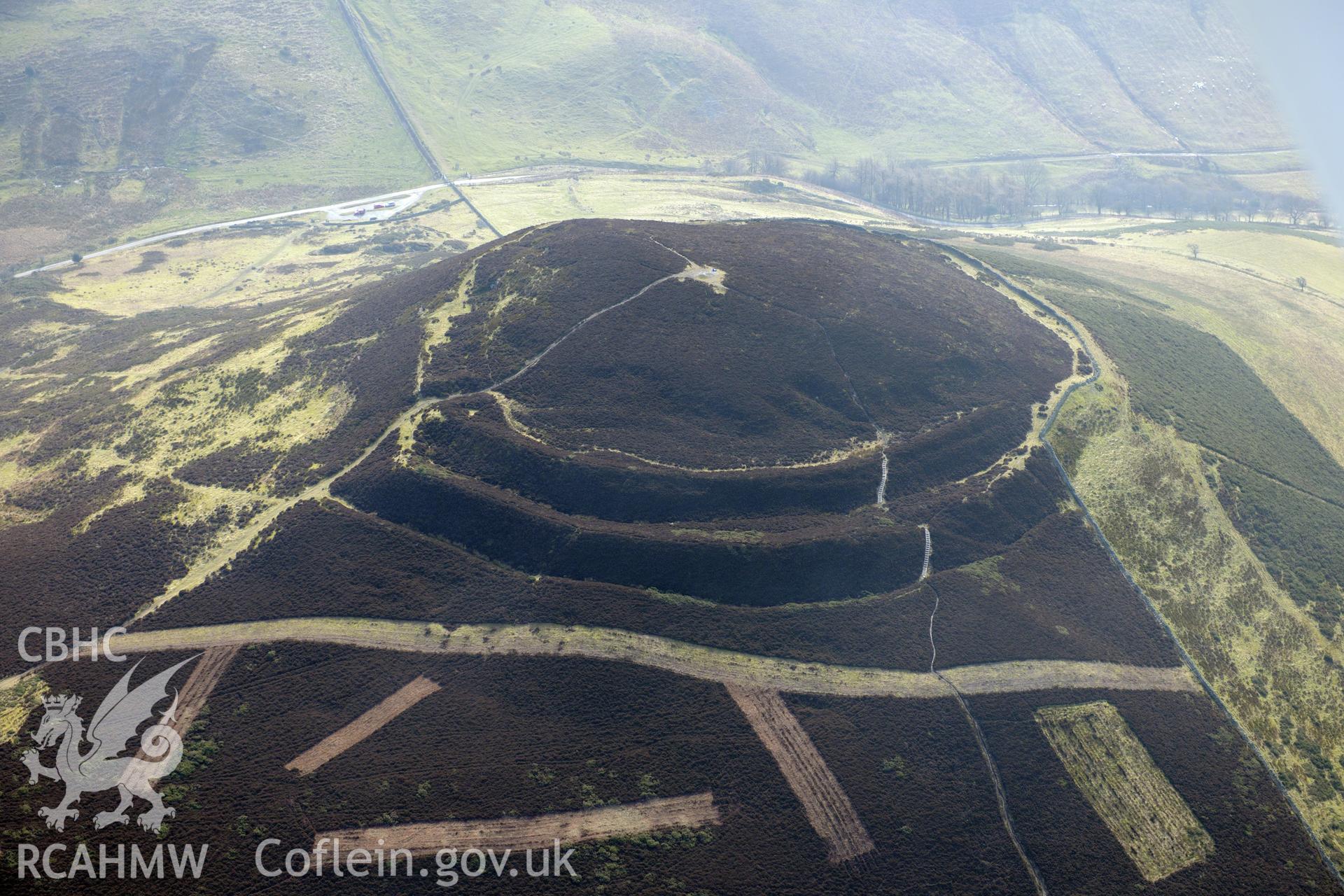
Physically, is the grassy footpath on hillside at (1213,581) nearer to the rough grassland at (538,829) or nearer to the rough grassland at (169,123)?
the rough grassland at (538,829)

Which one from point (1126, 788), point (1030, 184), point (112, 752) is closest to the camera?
point (112, 752)

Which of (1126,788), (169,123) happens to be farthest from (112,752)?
(169,123)

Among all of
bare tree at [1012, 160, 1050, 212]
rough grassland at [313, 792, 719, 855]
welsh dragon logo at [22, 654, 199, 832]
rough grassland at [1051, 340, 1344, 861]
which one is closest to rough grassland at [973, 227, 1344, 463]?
rough grassland at [1051, 340, 1344, 861]

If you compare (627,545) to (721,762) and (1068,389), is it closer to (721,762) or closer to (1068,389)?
(721,762)

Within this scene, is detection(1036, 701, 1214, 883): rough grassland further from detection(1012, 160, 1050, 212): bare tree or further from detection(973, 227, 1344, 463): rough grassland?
detection(1012, 160, 1050, 212): bare tree

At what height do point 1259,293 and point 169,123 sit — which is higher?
point 169,123

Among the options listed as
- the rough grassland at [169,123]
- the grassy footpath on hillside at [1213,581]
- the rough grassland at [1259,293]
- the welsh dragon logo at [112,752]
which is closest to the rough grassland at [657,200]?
the rough grassland at [169,123]

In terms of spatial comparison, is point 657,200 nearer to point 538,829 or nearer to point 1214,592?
point 1214,592
